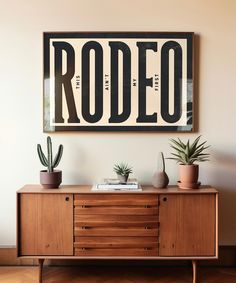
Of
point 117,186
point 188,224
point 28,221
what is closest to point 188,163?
point 188,224

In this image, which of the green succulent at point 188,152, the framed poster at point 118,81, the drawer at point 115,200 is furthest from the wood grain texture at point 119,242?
the framed poster at point 118,81

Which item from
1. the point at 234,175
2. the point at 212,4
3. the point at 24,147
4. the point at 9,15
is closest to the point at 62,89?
the point at 24,147

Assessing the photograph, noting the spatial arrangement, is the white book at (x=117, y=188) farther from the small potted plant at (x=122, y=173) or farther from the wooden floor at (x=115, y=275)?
the wooden floor at (x=115, y=275)

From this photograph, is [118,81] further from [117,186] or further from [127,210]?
[127,210]

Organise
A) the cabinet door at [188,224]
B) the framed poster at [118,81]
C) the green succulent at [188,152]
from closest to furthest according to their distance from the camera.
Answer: the cabinet door at [188,224], the green succulent at [188,152], the framed poster at [118,81]

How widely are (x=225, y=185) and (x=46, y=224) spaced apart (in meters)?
1.31

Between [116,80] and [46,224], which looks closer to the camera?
[46,224]

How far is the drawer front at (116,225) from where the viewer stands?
206cm

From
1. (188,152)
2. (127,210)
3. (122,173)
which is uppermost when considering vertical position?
(188,152)

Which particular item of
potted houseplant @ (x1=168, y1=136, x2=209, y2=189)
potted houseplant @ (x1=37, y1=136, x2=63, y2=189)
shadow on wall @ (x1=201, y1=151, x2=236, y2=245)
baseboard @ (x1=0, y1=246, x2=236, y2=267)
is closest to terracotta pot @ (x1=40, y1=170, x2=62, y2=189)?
potted houseplant @ (x1=37, y1=136, x2=63, y2=189)

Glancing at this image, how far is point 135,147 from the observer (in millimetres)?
2395

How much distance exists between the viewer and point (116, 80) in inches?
92.9

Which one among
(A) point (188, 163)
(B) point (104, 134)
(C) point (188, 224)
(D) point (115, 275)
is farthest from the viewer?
(B) point (104, 134)

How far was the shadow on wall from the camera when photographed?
94.1 inches
